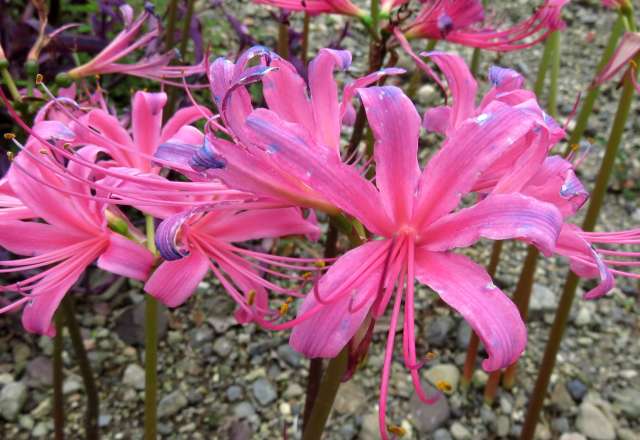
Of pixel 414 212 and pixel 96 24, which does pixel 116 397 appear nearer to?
pixel 96 24

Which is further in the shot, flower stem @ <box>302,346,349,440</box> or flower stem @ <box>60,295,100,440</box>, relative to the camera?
flower stem @ <box>60,295,100,440</box>

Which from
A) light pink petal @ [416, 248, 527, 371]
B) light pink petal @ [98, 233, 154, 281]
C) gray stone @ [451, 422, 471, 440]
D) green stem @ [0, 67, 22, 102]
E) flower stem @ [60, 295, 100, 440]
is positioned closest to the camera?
light pink petal @ [416, 248, 527, 371]

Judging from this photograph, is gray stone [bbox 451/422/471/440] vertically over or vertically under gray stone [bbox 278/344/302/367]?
under

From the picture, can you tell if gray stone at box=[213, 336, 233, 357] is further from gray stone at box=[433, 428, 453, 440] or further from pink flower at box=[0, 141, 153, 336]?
pink flower at box=[0, 141, 153, 336]

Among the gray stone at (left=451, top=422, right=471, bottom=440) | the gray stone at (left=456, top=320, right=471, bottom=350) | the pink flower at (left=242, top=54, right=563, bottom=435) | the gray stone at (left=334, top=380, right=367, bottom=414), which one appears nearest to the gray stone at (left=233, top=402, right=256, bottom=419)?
the gray stone at (left=334, top=380, right=367, bottom=414)

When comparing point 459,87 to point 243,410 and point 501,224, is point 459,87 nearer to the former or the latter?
point 501,224

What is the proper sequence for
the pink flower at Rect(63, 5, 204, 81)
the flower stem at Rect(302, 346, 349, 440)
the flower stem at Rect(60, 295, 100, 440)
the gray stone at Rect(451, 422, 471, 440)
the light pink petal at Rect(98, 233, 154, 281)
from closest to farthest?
the flower stem at Rect(302, 346, 349, 440), the light pink petal at Rect(98, 233, 154, 281), the flower stem at Rect(60, 295, 100, 440), the pink flower at Rect(63, 5, 204, 81), the gray stone at Rect(451, 422, 471, 440)

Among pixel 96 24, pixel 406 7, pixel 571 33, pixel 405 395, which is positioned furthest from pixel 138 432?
pixel 571 33
